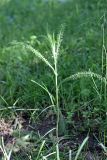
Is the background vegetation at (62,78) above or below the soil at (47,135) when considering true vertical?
above

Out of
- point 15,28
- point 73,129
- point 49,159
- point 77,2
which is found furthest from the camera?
point 77,2

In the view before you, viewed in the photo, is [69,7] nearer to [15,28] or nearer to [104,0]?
[15,28]

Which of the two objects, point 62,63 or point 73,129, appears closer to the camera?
point 73,129

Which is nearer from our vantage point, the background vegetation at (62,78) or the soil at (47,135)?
the soil at (47,135)

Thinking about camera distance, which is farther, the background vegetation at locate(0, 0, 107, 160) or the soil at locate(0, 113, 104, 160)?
the background vegetation at locate(0, 0, 107, 160)

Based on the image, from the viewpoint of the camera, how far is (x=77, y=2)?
5039mm

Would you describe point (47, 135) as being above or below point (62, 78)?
below

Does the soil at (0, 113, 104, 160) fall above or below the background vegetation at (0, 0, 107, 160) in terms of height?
below

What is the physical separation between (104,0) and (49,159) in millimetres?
1370

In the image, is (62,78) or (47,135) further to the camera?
(62,78)

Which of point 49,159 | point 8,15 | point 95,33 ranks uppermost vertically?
point 8,15

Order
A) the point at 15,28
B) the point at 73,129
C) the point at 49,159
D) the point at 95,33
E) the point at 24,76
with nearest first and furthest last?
the point at 49,159
the point at 73,129
the point at 24,76
the point at 95,33
the point at 15,28

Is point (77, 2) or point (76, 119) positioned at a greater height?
point (77, 2)

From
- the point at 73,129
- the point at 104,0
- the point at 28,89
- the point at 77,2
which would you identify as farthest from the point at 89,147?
the point at 77,2
